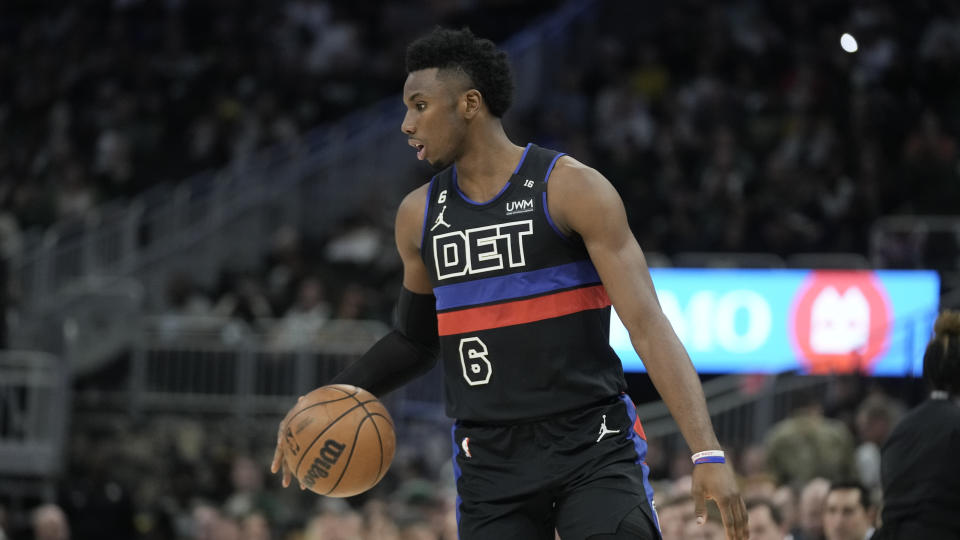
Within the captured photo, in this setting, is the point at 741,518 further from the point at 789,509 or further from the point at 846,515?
the point at 789,509

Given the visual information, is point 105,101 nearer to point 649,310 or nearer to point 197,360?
point 197,360

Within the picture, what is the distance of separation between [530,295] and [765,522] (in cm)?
303

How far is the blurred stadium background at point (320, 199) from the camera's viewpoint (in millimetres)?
12531

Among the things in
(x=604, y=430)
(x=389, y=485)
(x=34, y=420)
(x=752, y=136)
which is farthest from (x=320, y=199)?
(x=604, y=430)

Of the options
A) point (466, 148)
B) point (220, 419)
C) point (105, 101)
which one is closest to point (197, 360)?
point (220, 419)

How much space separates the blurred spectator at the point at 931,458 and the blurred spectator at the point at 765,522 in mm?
1605

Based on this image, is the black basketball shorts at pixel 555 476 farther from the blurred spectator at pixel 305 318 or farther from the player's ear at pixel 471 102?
the blurred spectator at pixel 305 318

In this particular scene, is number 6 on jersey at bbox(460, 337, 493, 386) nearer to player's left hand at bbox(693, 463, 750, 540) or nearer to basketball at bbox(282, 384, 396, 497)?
basketball at bbox(282, 384, 396, 497)

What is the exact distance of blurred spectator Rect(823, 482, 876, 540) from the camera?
6559 millimetres

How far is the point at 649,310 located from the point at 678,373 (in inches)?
8.5

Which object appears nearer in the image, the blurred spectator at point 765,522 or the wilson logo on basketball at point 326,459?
the wilson logo on basketball at point 326,459

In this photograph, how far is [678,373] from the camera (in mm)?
4031

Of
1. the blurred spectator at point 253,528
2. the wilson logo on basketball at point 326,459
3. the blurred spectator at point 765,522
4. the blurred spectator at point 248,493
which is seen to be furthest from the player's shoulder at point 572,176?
the blurred spectator at point 248,493

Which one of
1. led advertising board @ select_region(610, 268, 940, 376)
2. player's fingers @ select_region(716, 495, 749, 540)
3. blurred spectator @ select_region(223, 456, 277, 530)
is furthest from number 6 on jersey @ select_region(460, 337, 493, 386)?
led advertising board @ select_region(610, 268, 940, 376)
